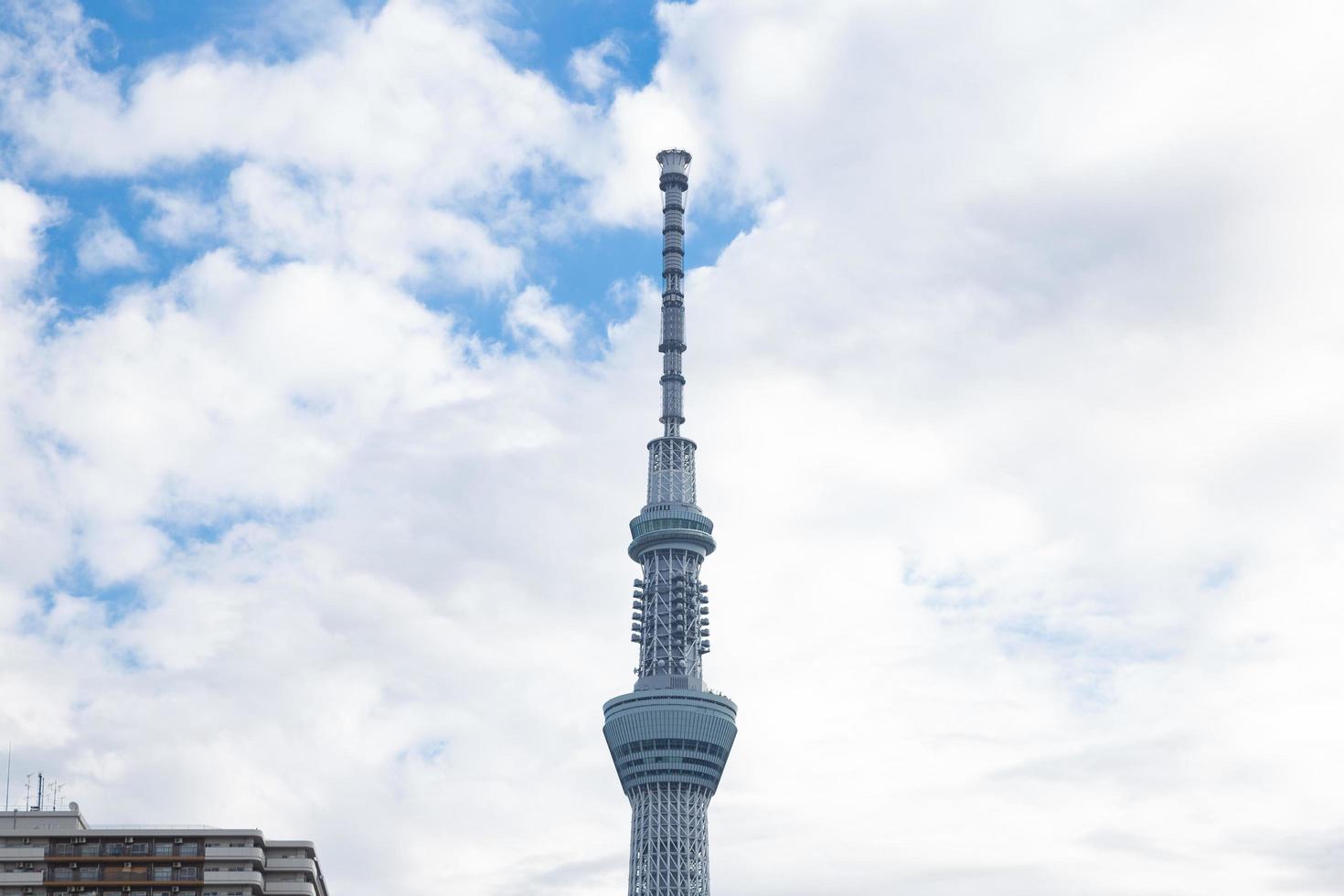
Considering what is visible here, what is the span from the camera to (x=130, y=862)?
167 meters

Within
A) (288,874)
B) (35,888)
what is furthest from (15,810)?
(288,874)

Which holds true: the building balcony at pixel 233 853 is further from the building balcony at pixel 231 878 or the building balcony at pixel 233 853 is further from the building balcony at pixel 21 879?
the building balcony at pixel 21 879

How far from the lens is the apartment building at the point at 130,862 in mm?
166000

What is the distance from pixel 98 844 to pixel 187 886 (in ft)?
31.1

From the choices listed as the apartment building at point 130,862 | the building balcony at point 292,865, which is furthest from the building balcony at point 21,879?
the building balcony at point 292,865

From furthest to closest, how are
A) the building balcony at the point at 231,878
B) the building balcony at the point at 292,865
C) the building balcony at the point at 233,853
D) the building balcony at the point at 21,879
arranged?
the building balcony at the point at 292,865 < the building balcony at the point at 233,853 < the building balcony at the point at 231,878 < the building balcony at the point at 21,879

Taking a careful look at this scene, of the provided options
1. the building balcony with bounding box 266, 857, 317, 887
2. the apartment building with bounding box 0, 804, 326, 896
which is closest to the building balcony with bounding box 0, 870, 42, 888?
the apartment building with bounding box 0, 804, 326, 896

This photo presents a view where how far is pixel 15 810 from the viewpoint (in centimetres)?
17475

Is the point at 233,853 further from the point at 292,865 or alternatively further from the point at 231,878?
the point at 292,865

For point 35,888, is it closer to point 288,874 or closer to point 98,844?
point 98,844

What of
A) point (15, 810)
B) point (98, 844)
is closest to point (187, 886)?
point (98, 844)

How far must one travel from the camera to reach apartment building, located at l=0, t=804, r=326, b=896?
166 meters

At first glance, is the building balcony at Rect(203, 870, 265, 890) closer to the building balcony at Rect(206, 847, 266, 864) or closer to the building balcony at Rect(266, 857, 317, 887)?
the building balcony at Rect(206, 847, 266, 864)

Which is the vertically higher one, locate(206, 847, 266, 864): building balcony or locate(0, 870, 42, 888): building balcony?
locate(206, 847, 266, 864): building balcony
